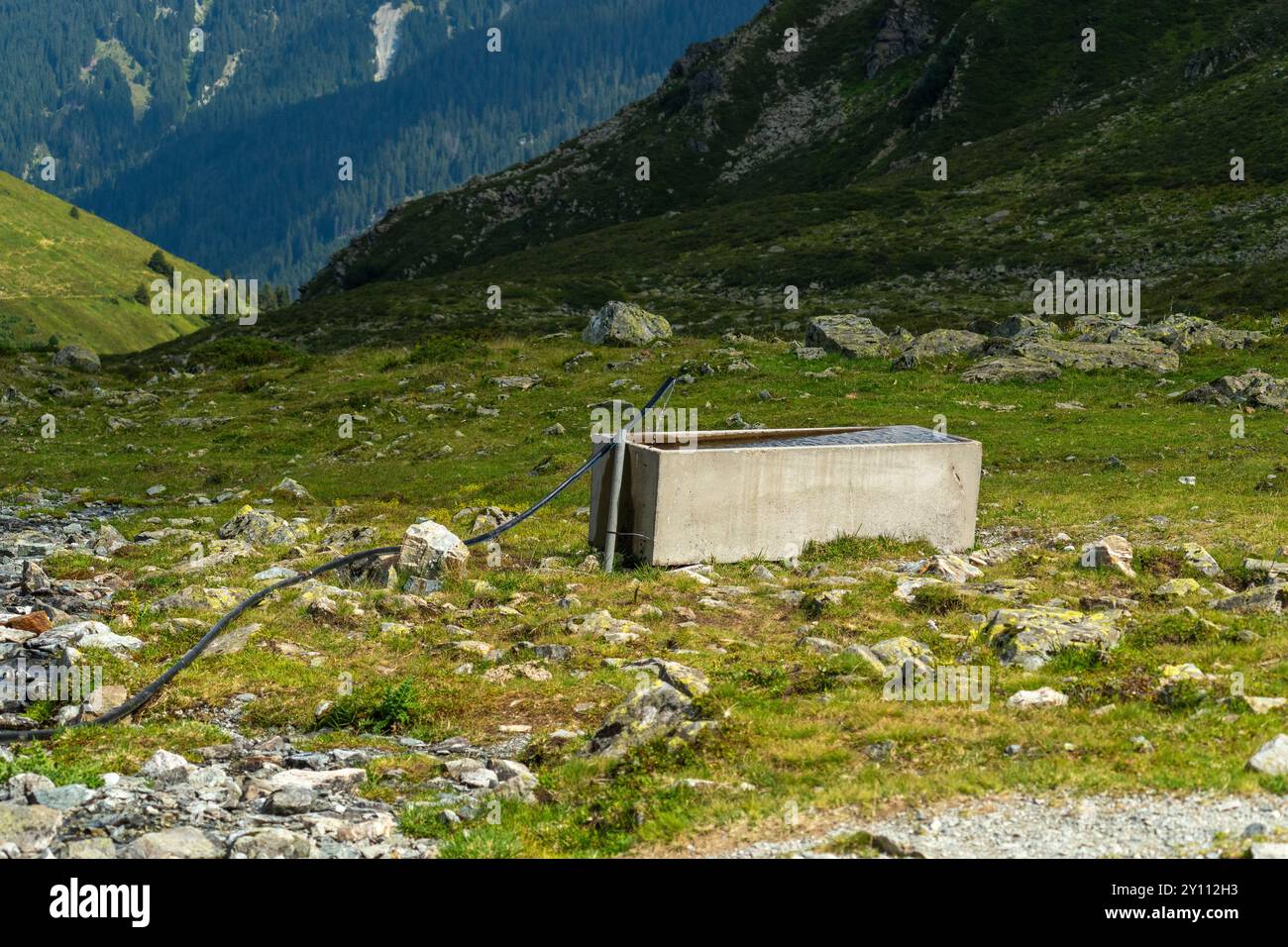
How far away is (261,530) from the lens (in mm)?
19438

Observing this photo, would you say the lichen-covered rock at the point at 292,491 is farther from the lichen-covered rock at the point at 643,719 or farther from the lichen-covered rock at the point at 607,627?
the lichen-covered rock at the point at 643,719

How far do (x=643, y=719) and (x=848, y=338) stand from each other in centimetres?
2935

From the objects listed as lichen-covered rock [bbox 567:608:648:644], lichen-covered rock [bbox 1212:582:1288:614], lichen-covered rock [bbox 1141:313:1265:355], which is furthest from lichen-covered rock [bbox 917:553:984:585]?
lichen-covered rock [bbox 1141:313:1265:355]

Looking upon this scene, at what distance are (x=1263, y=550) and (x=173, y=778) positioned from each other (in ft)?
46.7

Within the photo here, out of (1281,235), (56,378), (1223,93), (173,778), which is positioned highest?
(1223,93)

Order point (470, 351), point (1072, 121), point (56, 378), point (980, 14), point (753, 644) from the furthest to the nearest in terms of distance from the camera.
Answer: point (980, 14), point (1072, 121), point (56, 378), point (470, 351), point (753, 644)

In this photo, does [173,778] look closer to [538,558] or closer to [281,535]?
[538,558]

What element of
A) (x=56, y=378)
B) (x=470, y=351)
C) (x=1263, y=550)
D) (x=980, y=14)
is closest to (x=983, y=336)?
(x=470, y=351)

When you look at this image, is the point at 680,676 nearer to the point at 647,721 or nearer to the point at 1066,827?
the point at 647,721

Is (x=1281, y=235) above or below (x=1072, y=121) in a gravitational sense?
below

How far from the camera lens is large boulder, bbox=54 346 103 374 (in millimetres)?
53284

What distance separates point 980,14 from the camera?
125 m

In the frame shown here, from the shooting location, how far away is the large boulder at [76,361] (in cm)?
5328

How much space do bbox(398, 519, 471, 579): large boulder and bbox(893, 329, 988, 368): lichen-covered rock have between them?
Result: 21.8 m
